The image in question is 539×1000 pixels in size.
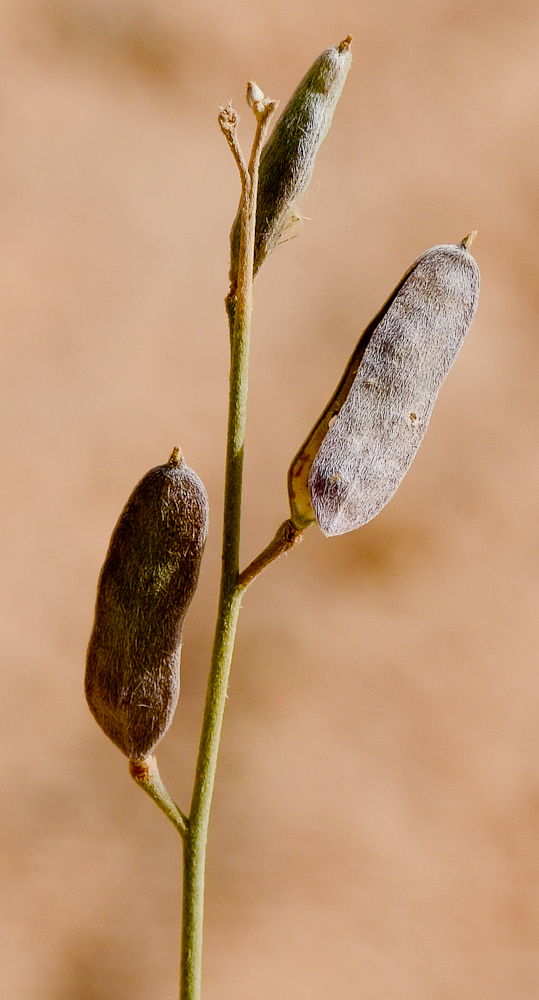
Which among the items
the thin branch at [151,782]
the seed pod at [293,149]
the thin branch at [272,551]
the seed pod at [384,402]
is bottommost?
the thin branch at [151,782]

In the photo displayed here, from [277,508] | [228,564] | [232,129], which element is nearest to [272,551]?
[228,564]

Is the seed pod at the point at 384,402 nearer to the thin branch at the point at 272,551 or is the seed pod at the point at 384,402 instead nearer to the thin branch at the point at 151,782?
the thin branch at the point at 272,551

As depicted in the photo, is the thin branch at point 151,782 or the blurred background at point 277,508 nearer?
the thin branch at point 151,782

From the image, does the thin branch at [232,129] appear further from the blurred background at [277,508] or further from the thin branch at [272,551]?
the blurred background at [277,508]

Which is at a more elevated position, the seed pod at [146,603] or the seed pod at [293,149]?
the seed pod at [293,149]

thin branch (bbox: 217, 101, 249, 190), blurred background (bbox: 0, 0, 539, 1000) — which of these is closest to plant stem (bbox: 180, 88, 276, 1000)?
thin branch (bbox: 217, 101, 249, 190)

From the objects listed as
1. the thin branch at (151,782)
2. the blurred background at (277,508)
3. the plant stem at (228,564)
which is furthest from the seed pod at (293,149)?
the blurred background at (277,508)

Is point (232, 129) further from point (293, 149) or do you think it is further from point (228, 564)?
point (228, 564)

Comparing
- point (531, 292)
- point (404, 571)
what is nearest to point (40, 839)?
point (404, 571)
